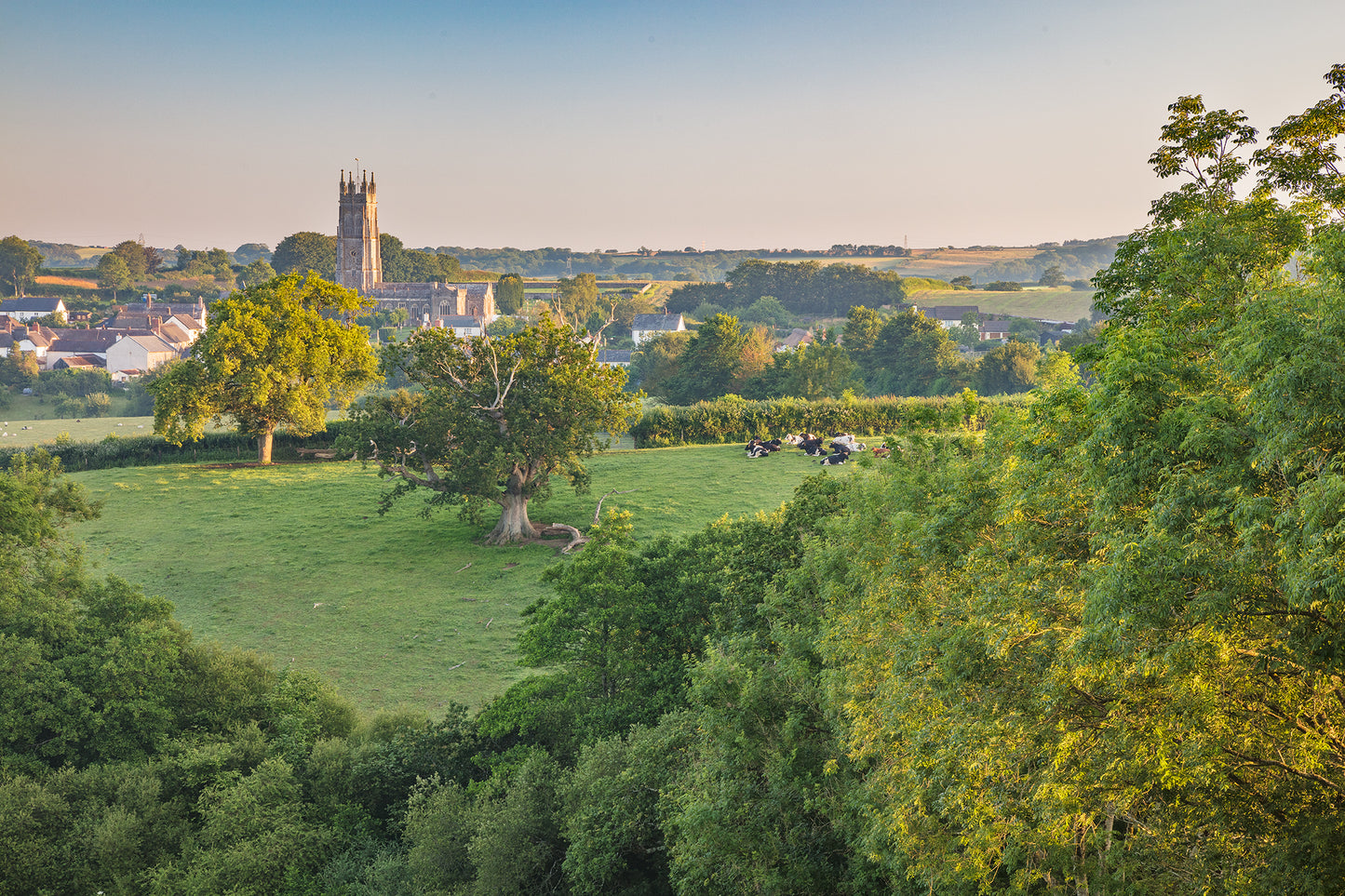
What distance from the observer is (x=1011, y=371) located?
90.2 metres

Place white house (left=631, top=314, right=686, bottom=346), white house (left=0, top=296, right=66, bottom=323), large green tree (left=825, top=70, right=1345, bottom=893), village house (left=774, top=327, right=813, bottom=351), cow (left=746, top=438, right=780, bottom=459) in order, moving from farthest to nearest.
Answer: white house (left=0, top=296, right=66, bottom=323), white house (left=631, top=314, right=686, bottom=346), village house (left=774, top=327, right=813, bottom=351), cow (left=746, top=438, right=780, bottom=459), large green tree (left=825, top=70, right=1345, bottom=893)

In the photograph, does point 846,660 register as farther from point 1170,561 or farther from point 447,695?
point 447,695

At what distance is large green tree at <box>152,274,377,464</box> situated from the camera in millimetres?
51312

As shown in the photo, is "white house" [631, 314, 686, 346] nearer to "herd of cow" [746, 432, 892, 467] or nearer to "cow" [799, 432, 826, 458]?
"herd of cow" [746, 432, 892, 467]

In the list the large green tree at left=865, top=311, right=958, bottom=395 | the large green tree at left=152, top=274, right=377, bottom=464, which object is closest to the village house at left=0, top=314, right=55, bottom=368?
the large green tree at left=152, top=274, right=377, bottom=464

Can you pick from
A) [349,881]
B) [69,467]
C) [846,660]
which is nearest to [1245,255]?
[846,660]

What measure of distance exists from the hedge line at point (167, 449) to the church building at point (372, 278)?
112m

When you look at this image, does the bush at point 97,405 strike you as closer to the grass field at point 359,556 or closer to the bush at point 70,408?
the bush at point 70,408

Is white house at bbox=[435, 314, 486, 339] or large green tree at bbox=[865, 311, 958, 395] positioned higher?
white house at bbox=[435, 314, 486, 339]

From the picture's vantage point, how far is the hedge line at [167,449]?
5575cm

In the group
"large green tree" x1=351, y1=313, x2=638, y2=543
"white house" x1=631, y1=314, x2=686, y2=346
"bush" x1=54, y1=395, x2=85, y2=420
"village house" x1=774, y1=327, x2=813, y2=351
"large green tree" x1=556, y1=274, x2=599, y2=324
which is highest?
"large green tree" x1=556, y1=274, x2=599, y2=324

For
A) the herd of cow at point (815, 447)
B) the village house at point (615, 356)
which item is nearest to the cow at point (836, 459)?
the herd of cow at point (815, 447)

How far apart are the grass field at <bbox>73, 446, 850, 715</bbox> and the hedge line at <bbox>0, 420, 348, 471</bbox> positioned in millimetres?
3213

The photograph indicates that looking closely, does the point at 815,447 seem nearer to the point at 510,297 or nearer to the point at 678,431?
the point at 678,431
